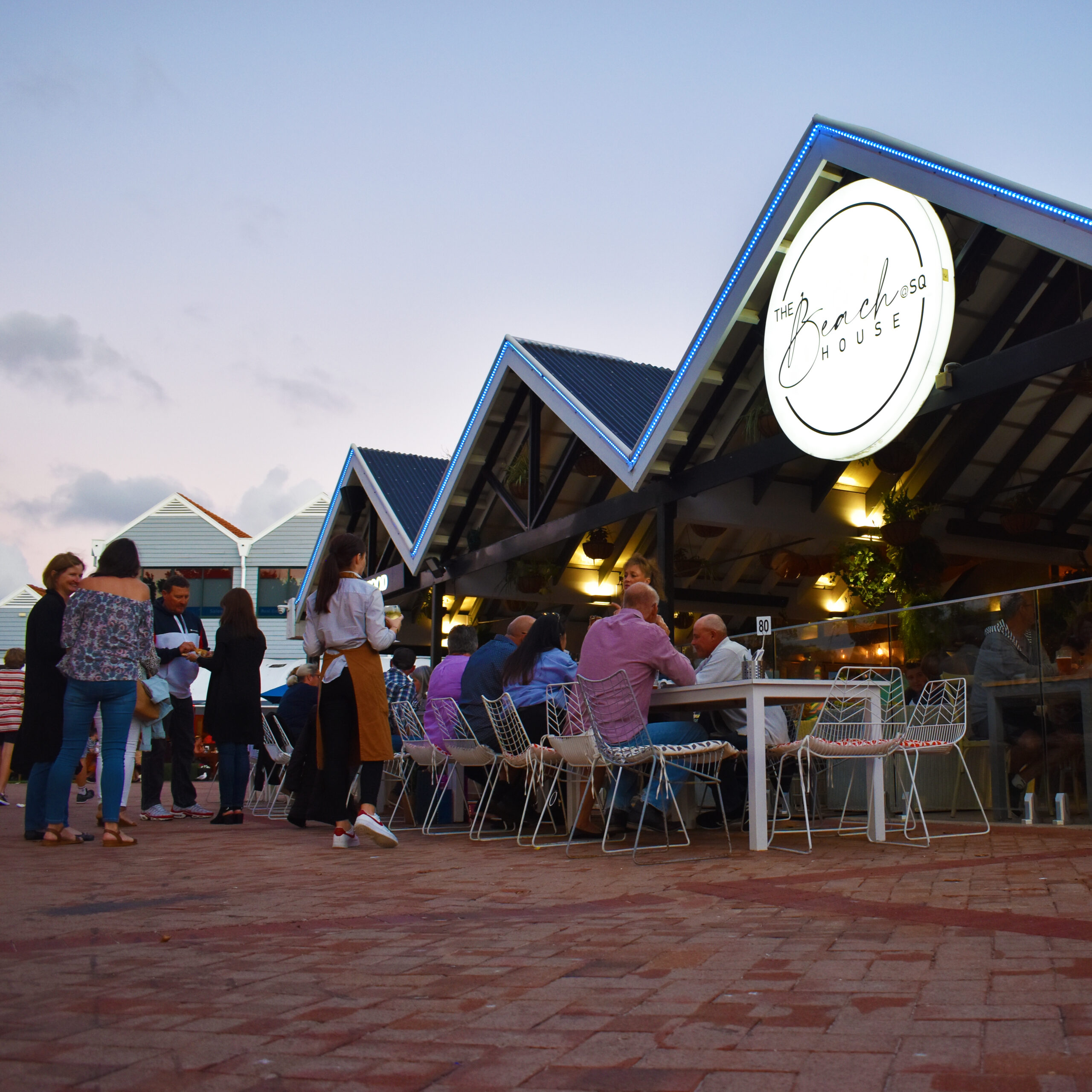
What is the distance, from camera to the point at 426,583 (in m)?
16.7

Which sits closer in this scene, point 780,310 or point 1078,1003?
point 1078,1003

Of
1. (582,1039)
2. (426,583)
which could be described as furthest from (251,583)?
(582,1039)

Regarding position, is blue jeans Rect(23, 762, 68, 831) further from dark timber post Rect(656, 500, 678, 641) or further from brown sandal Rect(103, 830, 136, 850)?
dark timber post Rect(656, 500, 678, 641)

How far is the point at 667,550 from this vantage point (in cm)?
1109

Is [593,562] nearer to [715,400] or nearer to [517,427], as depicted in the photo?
[517,427]

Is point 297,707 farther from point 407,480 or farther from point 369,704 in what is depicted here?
point 407,480

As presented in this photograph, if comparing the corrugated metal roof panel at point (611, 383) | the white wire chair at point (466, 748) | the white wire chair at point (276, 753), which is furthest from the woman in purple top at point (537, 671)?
the corrugated metal roof panel at point (611, 383)

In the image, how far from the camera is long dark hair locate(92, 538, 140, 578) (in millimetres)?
6582

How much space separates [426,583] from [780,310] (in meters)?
8.56

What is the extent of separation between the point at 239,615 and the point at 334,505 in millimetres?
10659

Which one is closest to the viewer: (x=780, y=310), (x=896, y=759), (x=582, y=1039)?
(x=582, y=1039)

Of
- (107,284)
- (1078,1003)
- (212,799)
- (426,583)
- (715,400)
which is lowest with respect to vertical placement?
(212,799)

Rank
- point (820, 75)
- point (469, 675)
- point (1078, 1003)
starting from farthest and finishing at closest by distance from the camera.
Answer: point (820, 75) < point (469, 675) < point (1078, 1003)

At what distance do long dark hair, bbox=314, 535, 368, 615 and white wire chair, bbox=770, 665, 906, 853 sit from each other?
2.79 metres
